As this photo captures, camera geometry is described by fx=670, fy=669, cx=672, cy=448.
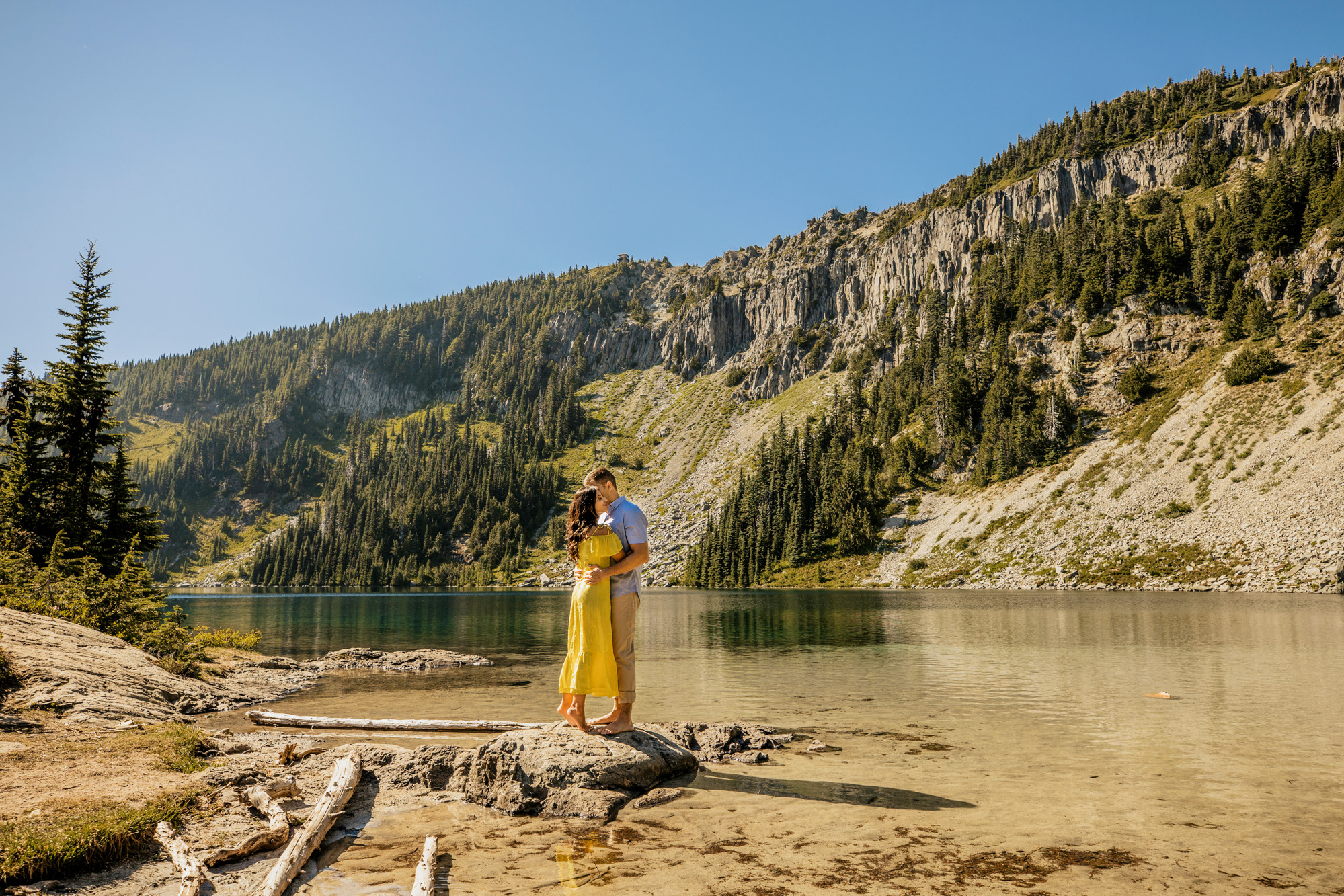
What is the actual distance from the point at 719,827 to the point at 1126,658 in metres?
23.8

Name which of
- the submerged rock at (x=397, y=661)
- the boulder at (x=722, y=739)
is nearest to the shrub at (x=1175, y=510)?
the submerged rock at (x=397, y=661)

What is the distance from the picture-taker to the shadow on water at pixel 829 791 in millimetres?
9008

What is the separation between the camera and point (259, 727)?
15195 millimetres

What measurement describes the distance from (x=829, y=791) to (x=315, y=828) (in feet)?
21.9

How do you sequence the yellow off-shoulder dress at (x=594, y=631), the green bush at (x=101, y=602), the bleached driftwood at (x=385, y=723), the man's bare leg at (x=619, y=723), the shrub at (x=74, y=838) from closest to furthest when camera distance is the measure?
1. the shrub at (x=74, y=838)
2. the yellow off-shoulder dress at (x=594, y=631)
3. the man's bare leg at (x=619, y=723)
4. the bleached driftwood at (x=385, y=723)
5. the green bush at (x=101, y=602)

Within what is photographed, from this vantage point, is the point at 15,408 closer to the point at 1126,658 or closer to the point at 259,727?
the point at 259,727

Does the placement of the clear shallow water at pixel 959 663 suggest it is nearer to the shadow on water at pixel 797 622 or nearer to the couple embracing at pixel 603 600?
the shadow on water at pixel 797 622

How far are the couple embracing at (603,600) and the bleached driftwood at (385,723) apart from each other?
102 inches

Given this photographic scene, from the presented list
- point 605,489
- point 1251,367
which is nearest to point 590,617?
point 605,489

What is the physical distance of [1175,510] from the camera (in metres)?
76.6

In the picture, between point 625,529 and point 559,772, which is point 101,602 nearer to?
point 559,772

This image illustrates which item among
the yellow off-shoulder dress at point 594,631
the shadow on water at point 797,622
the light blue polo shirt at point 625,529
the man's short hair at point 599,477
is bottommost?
the shadow on water at point 797,622

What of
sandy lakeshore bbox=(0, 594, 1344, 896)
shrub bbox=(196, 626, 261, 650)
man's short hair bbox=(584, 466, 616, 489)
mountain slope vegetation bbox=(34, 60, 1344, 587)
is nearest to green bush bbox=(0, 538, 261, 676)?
shrub bbox=(196, 626, 261, 650)

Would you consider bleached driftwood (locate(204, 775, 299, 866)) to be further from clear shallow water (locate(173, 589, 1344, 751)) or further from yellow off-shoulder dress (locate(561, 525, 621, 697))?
clear shallow water (locate(173, 589, 1344, 751))
